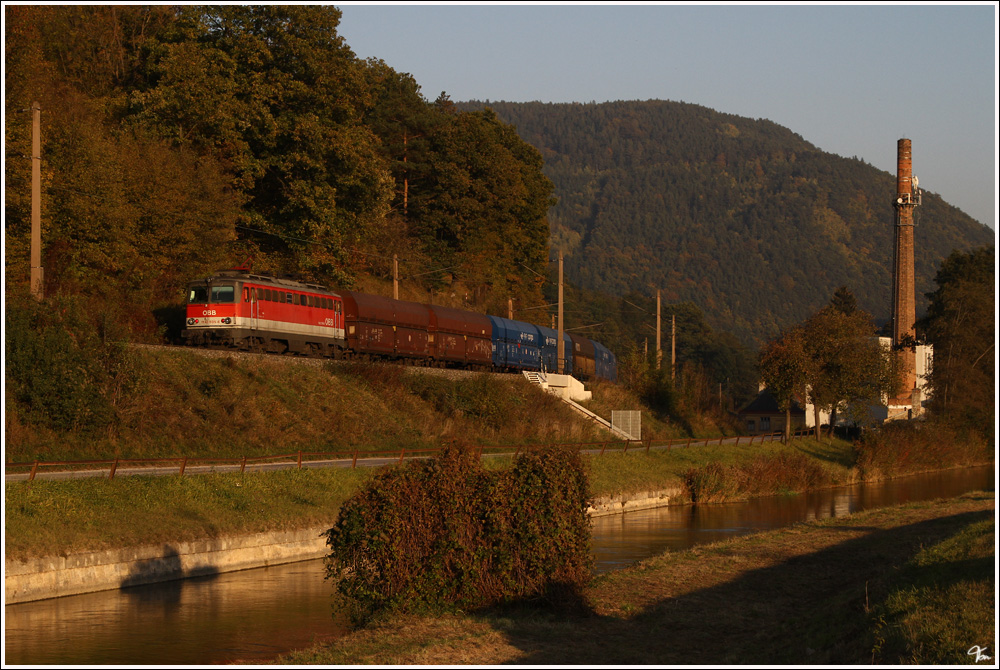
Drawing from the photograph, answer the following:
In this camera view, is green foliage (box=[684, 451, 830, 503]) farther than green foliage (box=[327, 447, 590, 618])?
Yes

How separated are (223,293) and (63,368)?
11.1 m

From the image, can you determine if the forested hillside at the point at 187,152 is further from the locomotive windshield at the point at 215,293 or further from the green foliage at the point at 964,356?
the green foliage at the point at 964,356

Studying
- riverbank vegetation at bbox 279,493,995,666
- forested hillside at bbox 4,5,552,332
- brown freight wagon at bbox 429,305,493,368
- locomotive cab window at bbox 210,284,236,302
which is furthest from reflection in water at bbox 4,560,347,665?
brown freight wagon at bbox 429,305,493,368

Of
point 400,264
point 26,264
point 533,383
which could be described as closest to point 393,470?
point 26,264

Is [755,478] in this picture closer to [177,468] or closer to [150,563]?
[177,468]

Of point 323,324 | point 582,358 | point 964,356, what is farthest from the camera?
point 582,358

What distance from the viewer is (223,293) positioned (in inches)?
1704

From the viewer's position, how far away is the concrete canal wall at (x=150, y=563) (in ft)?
68.9

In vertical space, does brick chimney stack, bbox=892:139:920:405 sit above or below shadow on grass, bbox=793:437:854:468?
above

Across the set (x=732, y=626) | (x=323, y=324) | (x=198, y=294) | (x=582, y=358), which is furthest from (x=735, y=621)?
(x=582, y=358)

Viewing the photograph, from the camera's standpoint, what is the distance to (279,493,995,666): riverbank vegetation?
1283cm

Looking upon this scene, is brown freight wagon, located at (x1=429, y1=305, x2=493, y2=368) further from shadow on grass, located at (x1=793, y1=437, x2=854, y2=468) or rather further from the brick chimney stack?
the brick chimney stack

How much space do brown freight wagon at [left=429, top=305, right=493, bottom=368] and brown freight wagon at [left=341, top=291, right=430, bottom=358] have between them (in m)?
1.01

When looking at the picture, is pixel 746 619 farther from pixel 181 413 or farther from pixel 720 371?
pixel 720 371
